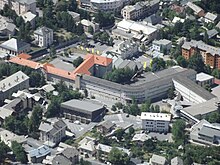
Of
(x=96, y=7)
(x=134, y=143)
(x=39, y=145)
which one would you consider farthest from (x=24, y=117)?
(x=96, y=7)

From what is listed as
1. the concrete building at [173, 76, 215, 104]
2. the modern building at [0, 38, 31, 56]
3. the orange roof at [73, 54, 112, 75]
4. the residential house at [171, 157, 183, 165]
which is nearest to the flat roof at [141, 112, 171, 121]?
the concrete building at [173, 76, 215, 104]

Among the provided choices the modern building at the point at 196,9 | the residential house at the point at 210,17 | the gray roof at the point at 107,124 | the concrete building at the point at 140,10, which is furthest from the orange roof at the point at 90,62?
the modern building at the point at 196,9

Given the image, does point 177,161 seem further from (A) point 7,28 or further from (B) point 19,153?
(A) point 7,28

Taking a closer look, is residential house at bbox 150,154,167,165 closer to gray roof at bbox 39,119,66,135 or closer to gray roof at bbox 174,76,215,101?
gray roof at bbox 39,119,66,135

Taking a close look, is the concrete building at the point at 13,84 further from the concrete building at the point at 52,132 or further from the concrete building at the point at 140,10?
the concrete building at the point at 140,10

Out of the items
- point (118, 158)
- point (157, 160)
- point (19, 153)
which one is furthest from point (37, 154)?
point (157, 160)
